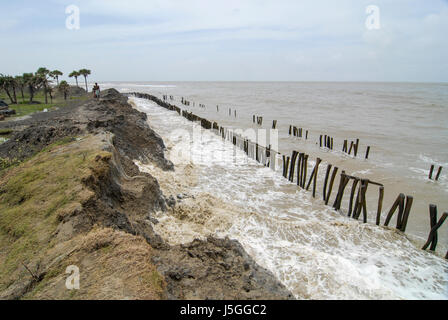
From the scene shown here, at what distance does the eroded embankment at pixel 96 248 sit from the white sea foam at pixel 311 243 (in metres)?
1.52

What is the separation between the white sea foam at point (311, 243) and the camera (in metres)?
5.44

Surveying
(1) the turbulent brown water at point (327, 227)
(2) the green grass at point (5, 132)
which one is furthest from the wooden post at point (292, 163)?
(2) the green grass at point (5, 132)

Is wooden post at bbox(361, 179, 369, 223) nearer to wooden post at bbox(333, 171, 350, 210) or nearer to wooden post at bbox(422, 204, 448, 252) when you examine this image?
wooden post at bbox(333, 171, 350, 210)

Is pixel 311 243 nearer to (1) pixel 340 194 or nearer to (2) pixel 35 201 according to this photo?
(1) pixel 340 194

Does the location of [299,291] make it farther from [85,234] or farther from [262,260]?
[85,234]

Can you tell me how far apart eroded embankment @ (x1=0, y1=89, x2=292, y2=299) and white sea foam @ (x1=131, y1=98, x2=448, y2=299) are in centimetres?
152

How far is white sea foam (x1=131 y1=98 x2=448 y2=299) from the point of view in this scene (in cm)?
544

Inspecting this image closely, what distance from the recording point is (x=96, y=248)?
4.01 m

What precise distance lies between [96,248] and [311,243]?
554 centimetres

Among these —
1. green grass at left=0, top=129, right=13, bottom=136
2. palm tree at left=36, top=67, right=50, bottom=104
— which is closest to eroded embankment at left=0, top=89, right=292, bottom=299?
green grass at left=0, top=129, right=13, bottom=136

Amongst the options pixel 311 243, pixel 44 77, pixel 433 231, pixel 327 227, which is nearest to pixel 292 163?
pixel 327 227

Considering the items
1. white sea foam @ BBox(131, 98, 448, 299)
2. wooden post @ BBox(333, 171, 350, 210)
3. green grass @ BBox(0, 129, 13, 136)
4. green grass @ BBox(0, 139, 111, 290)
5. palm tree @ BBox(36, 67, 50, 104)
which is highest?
palm tree @ BBox(36, 67, 50, 104)
